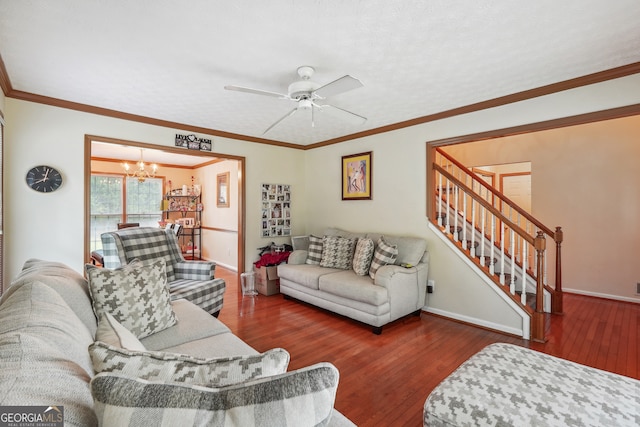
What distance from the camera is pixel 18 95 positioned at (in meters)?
2.88

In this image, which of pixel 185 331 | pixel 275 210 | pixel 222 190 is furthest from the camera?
pixel 222 190

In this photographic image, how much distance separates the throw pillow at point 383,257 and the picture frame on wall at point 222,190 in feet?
12.8

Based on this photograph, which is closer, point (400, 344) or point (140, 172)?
point (400, 344)

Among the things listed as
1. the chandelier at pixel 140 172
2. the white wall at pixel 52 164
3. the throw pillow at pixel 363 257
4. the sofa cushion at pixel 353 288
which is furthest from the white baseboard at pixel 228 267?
the throw pillow at pixel 363 257

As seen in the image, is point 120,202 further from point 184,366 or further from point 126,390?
point 126,390

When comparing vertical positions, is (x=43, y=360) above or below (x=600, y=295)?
above

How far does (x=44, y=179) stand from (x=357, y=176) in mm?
3743

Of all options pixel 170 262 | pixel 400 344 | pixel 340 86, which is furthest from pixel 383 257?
pixel 170 262

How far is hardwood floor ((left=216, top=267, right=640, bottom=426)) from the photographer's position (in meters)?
2.00

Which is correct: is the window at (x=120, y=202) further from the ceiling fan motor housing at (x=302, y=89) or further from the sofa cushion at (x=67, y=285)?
the ceiling fan motor housing at (x=302, y=89)

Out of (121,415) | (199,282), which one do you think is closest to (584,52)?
(121,415)

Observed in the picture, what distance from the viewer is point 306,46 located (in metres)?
2.07

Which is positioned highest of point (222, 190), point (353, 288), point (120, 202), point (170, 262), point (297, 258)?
point (222, 190)

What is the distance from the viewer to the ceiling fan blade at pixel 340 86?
2033 mm
